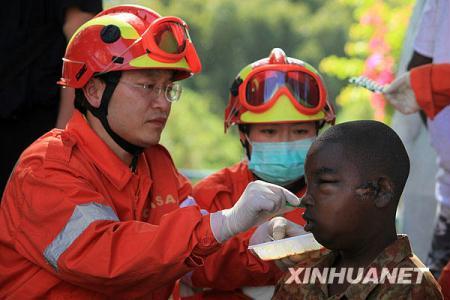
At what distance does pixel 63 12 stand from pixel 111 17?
3.18ft

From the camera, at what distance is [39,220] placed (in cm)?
399

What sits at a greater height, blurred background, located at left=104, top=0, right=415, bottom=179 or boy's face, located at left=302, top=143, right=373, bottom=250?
boy's face, located at left=302, top=143, right=373, bottom=250

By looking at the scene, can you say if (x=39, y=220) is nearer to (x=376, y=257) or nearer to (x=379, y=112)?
(x=376, y=257)

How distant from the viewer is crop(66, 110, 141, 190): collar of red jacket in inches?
168

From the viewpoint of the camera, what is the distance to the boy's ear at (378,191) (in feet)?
11.3

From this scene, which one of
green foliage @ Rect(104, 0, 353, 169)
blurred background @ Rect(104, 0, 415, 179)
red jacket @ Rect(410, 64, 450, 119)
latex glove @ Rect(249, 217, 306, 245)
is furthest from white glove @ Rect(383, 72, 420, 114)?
green foliage @ Rect(104, 0, 353, 169)

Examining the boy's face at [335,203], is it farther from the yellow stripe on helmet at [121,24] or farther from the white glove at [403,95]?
the white glove at [403,95]

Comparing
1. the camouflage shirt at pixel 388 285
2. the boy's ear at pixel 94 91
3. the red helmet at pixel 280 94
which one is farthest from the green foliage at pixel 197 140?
the camouflage shirt at pixel 388 285

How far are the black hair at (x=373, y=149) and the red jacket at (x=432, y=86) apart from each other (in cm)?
119

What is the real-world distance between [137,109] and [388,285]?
1491 mm

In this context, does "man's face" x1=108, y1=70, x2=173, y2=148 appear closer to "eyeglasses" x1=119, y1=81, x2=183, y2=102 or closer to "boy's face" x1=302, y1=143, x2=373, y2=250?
"eyeglasses" x1=119, y1=81, x2=183, y2=102

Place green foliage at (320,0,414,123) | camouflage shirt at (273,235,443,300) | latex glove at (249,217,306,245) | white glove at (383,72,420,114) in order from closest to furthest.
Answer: camouflage shirt at (273,235,443,300) → latex glove at (249,217,306,245) → white glove at (383,72,420,114) → green foliage at (320,0,414,123)

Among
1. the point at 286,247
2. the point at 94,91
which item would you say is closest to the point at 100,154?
the point at 94,91

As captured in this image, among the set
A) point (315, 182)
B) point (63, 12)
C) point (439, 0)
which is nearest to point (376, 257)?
point (315, 182)
